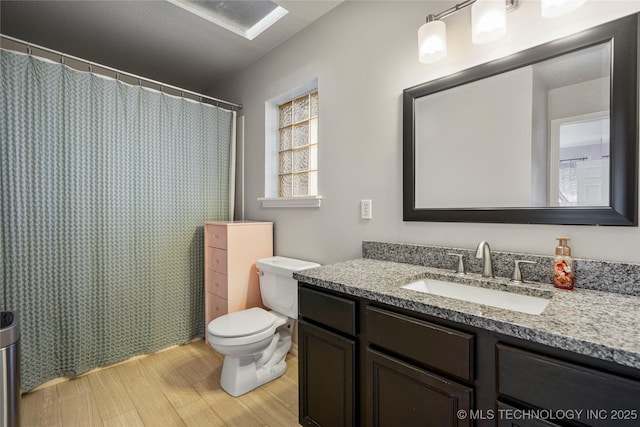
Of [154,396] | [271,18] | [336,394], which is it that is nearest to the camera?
[336,394]

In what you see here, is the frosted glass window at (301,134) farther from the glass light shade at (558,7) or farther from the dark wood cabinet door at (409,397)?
the dark wood cabinet door at (409,397)

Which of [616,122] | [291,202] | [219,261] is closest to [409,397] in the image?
[616,122]

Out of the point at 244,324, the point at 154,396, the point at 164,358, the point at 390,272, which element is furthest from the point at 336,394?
the point at 164,358

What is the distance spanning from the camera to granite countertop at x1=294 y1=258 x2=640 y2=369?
2.12 feet

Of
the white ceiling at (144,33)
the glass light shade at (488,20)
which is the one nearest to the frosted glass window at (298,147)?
the white ceiling at (144,33)

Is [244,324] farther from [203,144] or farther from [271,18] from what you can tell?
[271,18]

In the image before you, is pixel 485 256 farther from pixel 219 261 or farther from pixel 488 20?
pixel 219 261

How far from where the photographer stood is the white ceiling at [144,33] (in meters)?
1.90

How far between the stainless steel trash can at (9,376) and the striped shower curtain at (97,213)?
46.9 inches

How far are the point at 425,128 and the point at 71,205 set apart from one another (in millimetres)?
2215

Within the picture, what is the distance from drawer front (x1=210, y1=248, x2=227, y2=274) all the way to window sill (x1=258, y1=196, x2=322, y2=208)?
0.52 m

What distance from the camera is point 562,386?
681 mm

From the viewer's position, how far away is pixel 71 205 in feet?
6.25

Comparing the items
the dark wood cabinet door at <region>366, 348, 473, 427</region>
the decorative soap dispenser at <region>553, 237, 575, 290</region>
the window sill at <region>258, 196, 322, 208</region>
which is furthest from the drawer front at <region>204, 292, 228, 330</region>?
the decorative soap dispenser at <region>553, 237, 575, 290</region>
